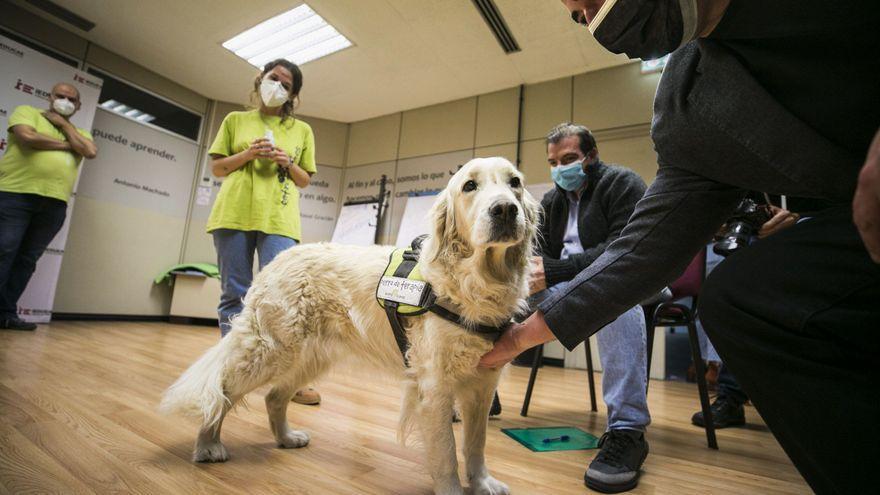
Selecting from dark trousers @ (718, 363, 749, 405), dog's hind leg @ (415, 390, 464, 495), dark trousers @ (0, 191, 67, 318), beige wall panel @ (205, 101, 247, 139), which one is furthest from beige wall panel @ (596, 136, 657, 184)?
dark trousers @ (0, 191, 67, 318)

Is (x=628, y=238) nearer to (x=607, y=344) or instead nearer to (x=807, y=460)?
(x=807, y=460)

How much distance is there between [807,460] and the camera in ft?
2.39

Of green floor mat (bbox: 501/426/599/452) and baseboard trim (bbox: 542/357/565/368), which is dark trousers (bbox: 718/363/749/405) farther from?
baseboard trim (bbox: 542/357/565/368)

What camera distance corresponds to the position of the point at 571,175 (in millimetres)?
2340

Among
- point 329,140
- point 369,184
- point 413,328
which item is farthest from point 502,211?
point 329,140

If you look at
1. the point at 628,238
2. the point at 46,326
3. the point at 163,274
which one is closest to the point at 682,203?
the point at 628,238

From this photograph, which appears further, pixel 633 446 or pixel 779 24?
pixel 633 446

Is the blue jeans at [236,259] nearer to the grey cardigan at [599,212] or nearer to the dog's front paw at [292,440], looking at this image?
the dog's front paw at [292,440]

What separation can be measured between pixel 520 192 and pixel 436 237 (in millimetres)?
396

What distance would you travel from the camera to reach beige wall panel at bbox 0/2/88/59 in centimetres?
483

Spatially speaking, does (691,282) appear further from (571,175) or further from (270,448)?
(270,448)

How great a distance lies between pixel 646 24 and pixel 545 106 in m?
5.60

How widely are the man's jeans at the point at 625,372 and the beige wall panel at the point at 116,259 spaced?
6909 millimetres

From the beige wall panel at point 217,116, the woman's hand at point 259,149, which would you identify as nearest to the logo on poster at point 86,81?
the beige wall panel at point 217,116
